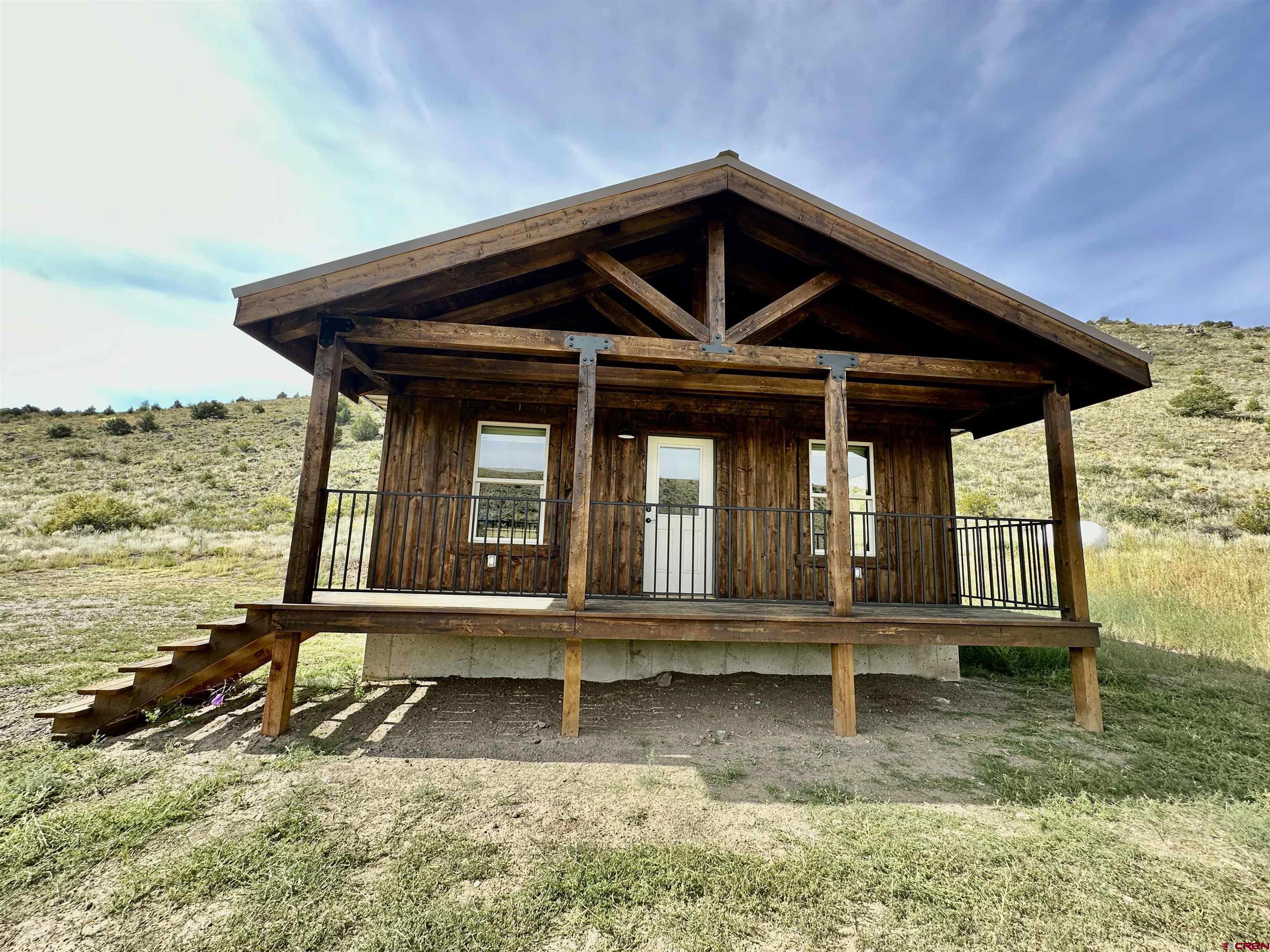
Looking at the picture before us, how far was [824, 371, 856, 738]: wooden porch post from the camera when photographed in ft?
15.4

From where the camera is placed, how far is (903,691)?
235 inches

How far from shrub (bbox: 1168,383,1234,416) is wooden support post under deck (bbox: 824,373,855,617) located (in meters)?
31.8

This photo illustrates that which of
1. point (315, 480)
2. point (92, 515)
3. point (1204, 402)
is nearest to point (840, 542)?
point (315, 480)

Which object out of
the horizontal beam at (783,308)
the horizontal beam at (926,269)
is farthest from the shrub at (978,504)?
the horizontal beam at (783,308)

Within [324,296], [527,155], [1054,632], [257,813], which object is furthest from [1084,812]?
[527,155]

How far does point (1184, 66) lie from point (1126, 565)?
16.2 m

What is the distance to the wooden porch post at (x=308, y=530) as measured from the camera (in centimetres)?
433

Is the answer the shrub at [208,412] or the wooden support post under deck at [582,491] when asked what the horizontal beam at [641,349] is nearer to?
the wooden support post under deck at [582,491]

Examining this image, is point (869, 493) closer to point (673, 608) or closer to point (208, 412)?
point (673, 608)

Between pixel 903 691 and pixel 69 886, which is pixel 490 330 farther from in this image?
pixel 903 691

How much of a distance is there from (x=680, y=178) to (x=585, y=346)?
1695 millimetres

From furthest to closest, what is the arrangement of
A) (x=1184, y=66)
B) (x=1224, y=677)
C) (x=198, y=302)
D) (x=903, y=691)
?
1. (x=198, y=302)
2. (x=1184, y=66)
3. (x=1224, y=677)
4. (x=903, y=691)

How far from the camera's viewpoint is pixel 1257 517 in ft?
53.4

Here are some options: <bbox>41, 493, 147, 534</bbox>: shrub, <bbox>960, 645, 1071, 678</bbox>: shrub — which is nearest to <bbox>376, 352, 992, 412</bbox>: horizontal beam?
<bbox>960, 645, 1071, 678</bbox>: shrub
